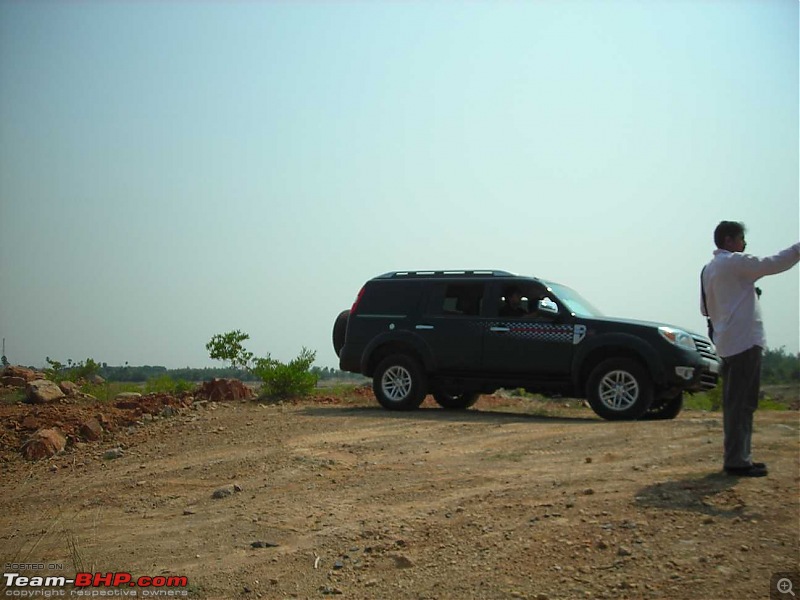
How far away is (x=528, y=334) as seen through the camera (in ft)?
40.4

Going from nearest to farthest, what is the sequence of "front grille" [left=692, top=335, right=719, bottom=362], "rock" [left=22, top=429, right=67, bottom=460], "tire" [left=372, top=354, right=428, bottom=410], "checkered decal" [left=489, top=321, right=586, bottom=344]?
1. "rock" [left=22, top=429, right=67, bottom=460]
2. "front grille" [left=692, top=335, right=719, bottom=362]
3. "checkered decal" [left=489, top=321, right=586, bottom=344]
4. "tire" [left=372, top=354, right=428, bottom=410]

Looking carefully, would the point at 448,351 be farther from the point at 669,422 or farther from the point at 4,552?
the point at 4,552

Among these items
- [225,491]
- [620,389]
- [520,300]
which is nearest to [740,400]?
[225,491]

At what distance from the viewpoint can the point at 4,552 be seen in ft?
21.4

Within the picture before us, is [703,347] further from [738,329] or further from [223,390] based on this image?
[223,390]

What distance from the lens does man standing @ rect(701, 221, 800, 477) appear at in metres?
6.66

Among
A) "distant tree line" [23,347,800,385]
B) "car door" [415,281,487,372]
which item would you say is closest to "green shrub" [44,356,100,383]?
"distant tree line" [23,347,800,385]

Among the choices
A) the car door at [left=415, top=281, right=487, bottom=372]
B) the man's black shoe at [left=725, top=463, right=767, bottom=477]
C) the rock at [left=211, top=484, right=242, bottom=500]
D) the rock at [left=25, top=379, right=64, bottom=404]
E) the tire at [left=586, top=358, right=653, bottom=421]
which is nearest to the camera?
the man's black shoe at [left=725, top=463, right=767, bottom=477]

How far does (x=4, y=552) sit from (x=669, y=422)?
24.3 ft

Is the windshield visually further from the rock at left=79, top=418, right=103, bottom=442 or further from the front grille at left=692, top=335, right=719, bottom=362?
the rock at left=79, top=418, right=103, bottom=442

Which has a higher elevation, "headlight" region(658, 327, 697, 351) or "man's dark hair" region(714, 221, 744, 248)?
"man's dark hair" region(714, 221, 744, 248)

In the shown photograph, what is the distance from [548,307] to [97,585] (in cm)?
792

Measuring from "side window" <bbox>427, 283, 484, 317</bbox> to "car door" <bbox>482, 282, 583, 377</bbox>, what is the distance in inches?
10.6

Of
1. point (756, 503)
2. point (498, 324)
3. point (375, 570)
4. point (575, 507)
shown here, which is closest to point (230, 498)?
point (375, 570)
